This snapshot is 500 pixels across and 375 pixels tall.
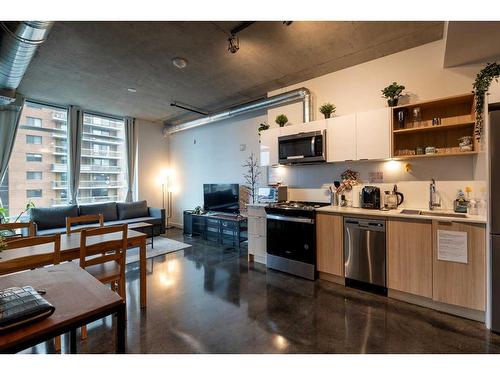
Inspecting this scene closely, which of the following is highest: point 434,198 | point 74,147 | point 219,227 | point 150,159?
point 74,147

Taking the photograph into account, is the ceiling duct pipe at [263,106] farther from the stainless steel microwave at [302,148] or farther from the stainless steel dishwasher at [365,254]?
the stainless steel dishwasher at [365,254]

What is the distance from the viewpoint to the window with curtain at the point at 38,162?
481cm

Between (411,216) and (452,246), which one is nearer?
(452,246)

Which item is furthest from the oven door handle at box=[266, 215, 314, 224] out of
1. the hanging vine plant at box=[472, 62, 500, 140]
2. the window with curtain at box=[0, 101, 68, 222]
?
the window with curtain at box=[0, 101, 68, 222]

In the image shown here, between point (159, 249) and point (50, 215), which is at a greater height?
point (50, 215)

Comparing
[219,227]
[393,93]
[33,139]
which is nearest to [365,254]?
[393,93]

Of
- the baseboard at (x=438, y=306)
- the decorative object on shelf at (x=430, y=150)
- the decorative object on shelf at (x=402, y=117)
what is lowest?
the baseboard at (x=438, y=306)

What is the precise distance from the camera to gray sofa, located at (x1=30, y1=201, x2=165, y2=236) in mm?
4594

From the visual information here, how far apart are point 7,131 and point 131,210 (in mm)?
2633

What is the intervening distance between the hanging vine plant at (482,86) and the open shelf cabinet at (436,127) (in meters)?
0.14

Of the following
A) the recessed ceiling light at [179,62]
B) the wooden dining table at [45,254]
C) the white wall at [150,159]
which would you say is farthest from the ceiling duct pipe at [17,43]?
the white wall at [150,159]

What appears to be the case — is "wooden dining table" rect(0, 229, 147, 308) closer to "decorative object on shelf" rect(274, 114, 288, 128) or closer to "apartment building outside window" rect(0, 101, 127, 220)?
"decorative object on shelf" rect(274, 114, 288, 128)

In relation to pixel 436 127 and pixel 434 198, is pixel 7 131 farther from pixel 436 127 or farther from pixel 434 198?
pixel 434 198

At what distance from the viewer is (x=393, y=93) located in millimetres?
2982
